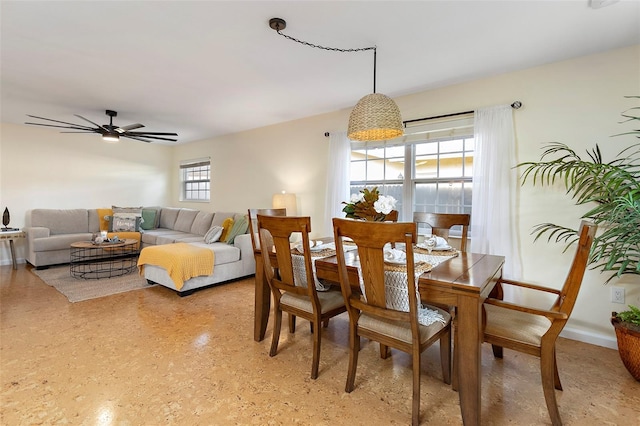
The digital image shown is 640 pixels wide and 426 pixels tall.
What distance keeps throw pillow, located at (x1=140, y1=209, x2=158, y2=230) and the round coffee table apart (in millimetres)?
625

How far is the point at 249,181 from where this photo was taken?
17.3 ft

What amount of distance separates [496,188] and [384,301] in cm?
194

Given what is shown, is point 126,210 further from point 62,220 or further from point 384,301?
point 384,301

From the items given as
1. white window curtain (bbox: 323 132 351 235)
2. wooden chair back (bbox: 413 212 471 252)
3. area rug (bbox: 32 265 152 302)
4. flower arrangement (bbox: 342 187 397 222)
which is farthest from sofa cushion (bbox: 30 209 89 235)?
wooden chair back (bbox: 413 212 471 252)

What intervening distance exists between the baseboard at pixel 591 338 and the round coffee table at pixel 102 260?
16.8 feet

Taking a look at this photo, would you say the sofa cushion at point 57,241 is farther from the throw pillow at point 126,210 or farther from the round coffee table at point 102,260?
the throw pillow at point 126,210

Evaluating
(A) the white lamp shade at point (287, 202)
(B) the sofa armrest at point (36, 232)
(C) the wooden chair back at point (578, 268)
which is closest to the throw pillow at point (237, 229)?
(A) the white lamp shade at point (287, 202)

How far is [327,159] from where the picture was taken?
4141 mm

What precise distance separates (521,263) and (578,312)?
1.82 ft

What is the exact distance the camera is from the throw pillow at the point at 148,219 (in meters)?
5.75

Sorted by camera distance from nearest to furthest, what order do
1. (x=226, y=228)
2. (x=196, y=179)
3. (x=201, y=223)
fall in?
(x=226, y=228)
(x=201, y=223)
(x=196, y=179)

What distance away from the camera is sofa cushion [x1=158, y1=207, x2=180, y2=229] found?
5.84 m

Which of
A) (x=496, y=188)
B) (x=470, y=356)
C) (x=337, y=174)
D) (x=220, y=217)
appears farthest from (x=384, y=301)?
(x=220, y=217)

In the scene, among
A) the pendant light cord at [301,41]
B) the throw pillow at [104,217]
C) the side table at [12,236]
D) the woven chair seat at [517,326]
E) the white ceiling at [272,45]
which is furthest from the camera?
the throw pillow at [104,217]
